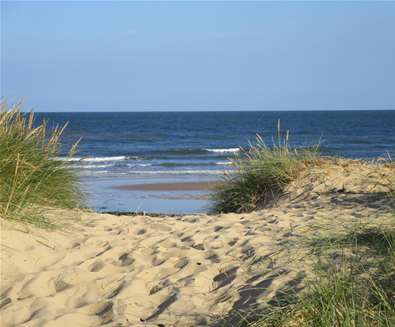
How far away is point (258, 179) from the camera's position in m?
9.12

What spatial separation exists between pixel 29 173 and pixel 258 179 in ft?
13.1

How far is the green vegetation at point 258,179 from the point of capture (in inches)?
355

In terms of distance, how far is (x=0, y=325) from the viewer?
3.86 meters

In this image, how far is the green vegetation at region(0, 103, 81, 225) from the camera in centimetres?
552

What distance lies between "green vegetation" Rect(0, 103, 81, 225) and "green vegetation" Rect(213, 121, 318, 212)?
273cm

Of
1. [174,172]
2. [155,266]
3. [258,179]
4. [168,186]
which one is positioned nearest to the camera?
[155,266]

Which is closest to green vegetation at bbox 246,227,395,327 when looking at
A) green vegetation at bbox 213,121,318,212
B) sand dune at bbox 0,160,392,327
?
sand dune at bbox 0,160,392,327

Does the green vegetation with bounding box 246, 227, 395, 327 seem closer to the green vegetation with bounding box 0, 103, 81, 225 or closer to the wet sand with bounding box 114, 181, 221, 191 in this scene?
the green vegetation with bounding box 0, 103, 81, 225

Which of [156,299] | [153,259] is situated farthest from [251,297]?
[153,259]

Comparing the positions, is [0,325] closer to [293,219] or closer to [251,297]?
[251,297]

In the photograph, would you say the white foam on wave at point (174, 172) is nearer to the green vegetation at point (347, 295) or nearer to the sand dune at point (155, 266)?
the sand dune at point (155, 266)

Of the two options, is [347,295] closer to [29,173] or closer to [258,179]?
[29,173]

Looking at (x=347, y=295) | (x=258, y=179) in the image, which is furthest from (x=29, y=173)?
(x=258, y=179)

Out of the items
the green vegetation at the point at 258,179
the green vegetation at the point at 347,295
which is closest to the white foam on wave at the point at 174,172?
the green vegetation at the point at 258,179
